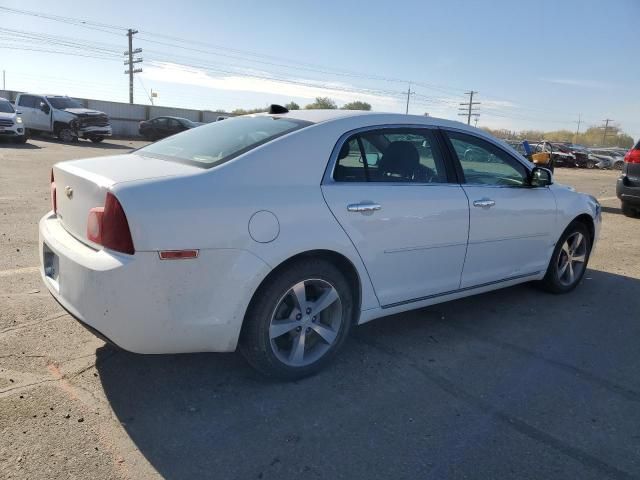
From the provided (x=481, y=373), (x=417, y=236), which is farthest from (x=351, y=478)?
(x=417, y=236)

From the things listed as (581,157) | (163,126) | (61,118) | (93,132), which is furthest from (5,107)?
(581,157)

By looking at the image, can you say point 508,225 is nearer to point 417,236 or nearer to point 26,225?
point 417,236

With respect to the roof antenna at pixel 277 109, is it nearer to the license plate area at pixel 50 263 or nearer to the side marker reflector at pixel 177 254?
the side marker reflector at pixel 177 254

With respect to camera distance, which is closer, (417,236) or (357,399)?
(357,399)

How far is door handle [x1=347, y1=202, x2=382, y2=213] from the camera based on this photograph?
3.22 metres

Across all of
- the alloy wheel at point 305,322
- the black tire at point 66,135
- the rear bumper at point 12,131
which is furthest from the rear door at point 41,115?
the alloy wheel at point 305,322

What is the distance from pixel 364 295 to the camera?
11.1 feet

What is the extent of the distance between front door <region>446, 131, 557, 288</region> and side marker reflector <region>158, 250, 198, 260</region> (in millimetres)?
2143

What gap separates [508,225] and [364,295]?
1.55m

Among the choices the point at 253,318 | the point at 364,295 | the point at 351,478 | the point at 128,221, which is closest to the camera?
the point at 351,478

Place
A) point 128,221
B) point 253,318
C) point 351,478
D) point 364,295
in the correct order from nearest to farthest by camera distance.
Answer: point 351,478
point 128,221
point 253,318
point 364,295

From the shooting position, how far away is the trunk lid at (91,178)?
2.77 m

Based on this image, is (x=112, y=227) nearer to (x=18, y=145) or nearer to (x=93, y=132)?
(x=18, y=145)

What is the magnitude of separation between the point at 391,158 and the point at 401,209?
41 cm
